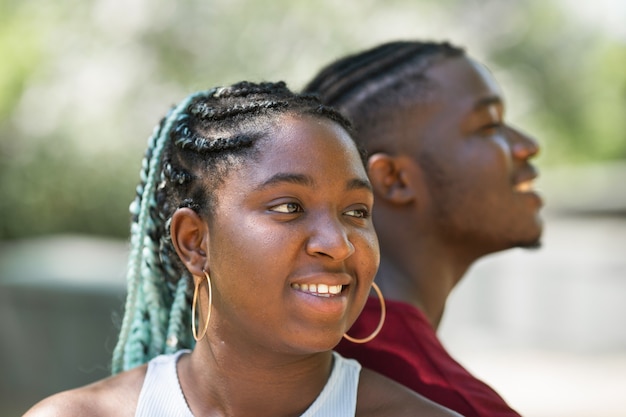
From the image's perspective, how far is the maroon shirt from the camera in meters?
2.94

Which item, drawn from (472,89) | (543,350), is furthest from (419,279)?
(543,350)

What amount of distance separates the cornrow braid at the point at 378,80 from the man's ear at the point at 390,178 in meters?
0.09

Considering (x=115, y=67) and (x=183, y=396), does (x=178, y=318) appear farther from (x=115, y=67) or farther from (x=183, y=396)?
(x=115, y=67)

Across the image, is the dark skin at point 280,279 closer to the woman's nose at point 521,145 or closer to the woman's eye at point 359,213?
the woman's eye at point 359,213

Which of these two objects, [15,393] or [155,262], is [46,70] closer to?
[15,393]

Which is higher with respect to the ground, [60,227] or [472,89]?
[60,227]

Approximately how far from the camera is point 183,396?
2703 millimetres

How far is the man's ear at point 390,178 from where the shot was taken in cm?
335

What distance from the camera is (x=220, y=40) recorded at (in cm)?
1152

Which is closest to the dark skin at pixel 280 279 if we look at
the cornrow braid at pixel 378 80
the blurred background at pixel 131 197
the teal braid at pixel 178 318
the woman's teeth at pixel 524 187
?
the teal braid at pixel 178 318

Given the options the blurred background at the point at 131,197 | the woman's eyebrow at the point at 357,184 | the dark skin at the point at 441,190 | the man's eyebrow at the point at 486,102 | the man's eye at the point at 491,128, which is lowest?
the woman's eyebrow at the point at 357,184

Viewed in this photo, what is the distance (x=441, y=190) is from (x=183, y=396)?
115 cm

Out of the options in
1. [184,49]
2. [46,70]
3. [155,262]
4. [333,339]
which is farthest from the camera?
[184,49]

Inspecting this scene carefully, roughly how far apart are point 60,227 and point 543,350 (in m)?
4.90
